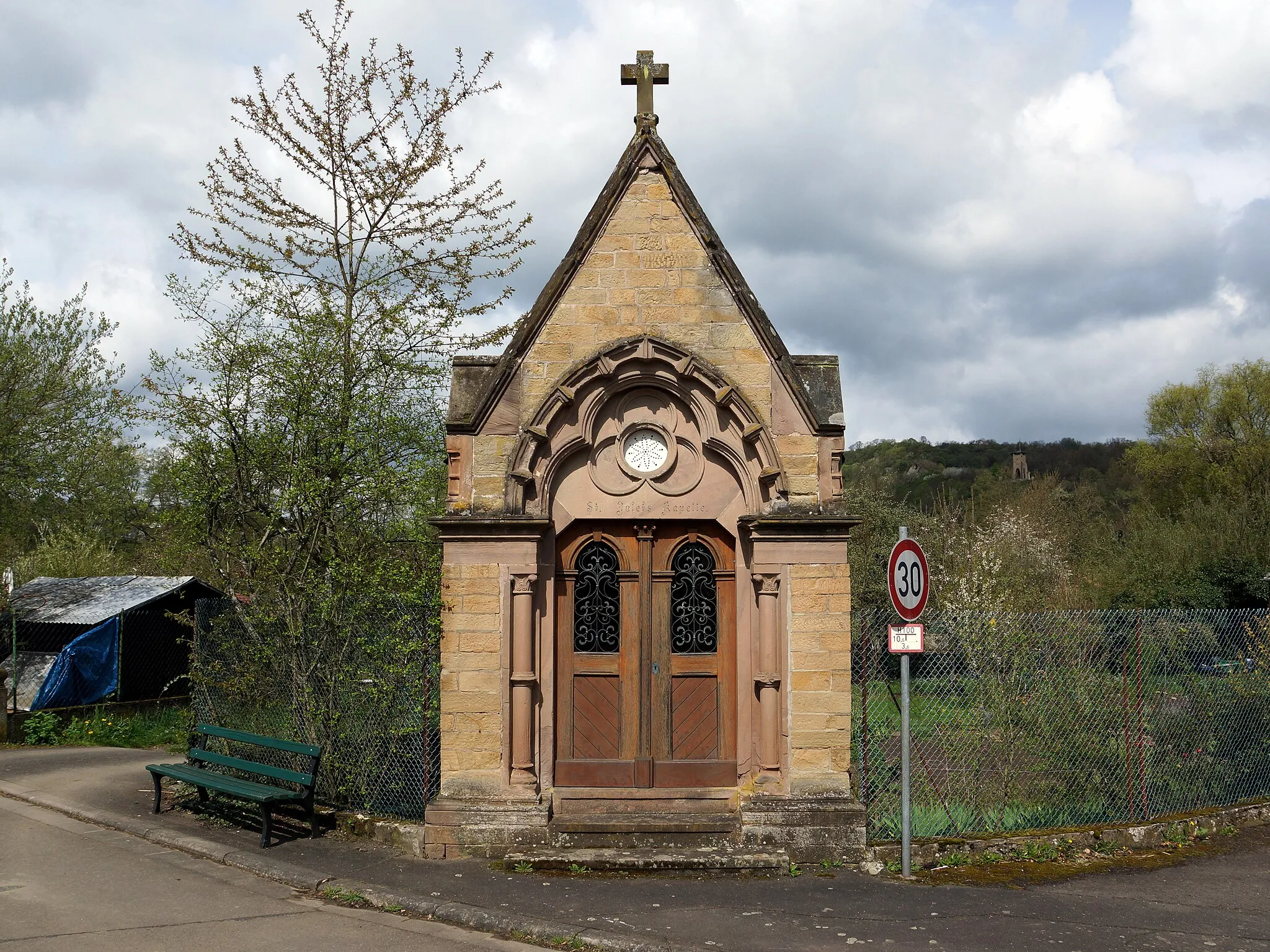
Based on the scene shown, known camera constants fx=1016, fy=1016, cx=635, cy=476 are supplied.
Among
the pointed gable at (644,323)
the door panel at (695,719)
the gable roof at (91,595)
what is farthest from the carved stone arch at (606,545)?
the gable roof at (91,595)

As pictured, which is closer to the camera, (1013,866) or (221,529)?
(1013,866)

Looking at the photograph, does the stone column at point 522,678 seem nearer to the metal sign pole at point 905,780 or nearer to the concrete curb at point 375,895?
the concrete curb at point 375,895

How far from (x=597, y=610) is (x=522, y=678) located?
3.10ft

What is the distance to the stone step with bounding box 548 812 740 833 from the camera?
338 inches

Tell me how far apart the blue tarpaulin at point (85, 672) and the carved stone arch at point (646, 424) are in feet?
36.5

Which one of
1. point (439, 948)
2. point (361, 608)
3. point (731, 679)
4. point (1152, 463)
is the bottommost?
point (439, 948)

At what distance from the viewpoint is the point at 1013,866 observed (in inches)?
337

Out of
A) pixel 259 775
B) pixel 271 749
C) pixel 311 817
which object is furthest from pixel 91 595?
pixel 311 817

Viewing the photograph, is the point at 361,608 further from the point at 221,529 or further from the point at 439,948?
the point at 439,948

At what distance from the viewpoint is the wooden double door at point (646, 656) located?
9.07 m

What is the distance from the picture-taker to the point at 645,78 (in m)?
9.64

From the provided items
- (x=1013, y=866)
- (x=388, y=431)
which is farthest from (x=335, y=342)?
(x=1013, y=866)

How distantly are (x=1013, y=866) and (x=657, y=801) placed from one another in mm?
3035

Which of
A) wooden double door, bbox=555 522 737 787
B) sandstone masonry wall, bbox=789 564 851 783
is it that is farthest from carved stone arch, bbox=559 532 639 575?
sandstone masonry wall, bbox=789 564 851 783
